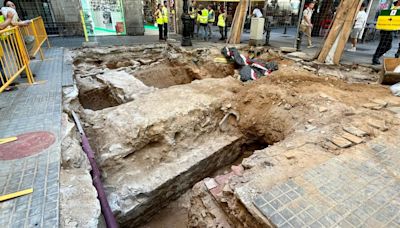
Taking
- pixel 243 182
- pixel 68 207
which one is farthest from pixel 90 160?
pixel 243 182

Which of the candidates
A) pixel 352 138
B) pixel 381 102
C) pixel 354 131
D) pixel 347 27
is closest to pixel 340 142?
pixel 352 138

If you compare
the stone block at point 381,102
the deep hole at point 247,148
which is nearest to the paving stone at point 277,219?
the deep hole at point 247,148

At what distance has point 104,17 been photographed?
1192 cm

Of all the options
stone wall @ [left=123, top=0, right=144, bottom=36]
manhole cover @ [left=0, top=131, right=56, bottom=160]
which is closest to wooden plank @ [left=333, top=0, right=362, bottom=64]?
manhole cover @ [left=0, top=131, right=56, bottom=160]

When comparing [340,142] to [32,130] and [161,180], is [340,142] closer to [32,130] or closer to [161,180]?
[161,180]

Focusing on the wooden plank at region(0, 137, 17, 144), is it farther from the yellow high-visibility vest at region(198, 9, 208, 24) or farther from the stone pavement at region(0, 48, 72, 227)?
the yellow high-visibility vest at region(198, 9, 208, 24)

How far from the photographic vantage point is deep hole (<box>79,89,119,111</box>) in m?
6.39

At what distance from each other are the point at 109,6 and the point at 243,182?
1231 centimetres

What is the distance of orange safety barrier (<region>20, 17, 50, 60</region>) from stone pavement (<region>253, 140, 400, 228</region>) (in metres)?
7.26

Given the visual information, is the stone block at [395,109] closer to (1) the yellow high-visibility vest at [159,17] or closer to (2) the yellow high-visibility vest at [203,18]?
(2) the yellow high-visibility vest at [203,18]

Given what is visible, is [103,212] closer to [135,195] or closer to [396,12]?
[135,195]

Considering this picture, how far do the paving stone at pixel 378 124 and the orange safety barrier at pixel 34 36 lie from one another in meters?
8.27

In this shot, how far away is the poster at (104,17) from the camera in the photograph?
36.5 feet

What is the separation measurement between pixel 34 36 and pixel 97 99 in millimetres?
2750
